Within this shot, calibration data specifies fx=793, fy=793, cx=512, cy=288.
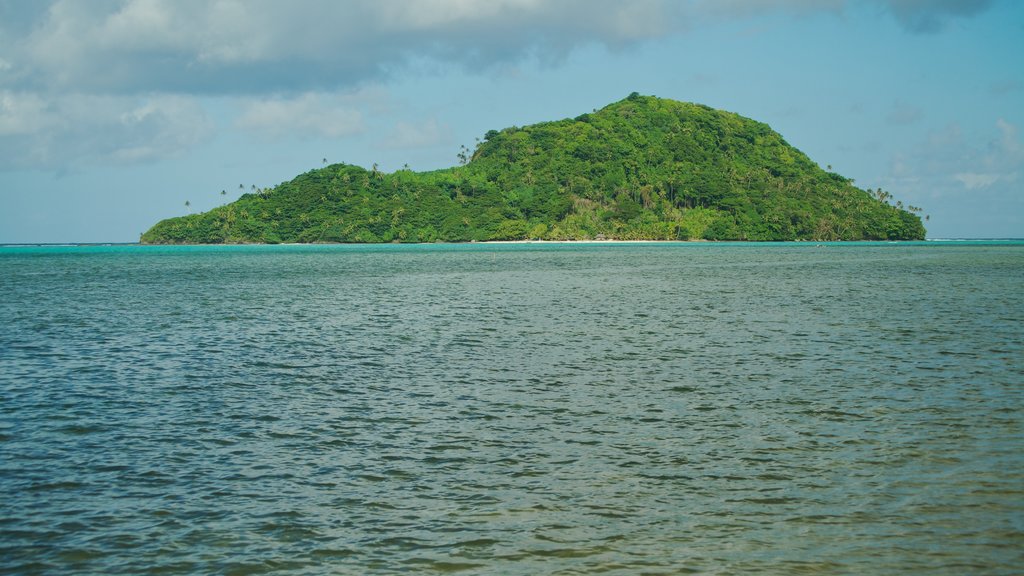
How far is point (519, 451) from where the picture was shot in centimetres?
1664

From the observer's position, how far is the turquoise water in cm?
1155

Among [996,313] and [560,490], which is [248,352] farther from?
[996,313]

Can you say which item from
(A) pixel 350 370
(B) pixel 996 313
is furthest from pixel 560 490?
Answer: (B) pixel 996 313

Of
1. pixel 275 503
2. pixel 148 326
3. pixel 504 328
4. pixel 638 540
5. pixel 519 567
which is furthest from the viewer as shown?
pixel 148 326

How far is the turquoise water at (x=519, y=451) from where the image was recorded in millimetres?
11547

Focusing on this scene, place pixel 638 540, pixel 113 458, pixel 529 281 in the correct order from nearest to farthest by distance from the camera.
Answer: pixel 638 540
pixel 113 458
pixel 529 281

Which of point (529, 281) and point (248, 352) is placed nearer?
point (248, 352)

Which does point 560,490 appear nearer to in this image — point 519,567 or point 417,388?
point 519,567

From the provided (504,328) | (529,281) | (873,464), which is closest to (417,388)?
(873,464)

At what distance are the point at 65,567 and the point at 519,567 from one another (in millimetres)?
6356

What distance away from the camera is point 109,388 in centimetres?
2453

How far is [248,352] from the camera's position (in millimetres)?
32844

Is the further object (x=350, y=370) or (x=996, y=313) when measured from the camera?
(x=996, y=313)

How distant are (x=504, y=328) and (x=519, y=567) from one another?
2930 centimetres
